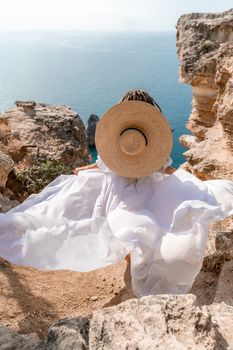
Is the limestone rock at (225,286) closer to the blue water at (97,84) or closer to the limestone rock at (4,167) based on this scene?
the limestone rock at (4,167)

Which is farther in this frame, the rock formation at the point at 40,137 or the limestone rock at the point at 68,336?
the rock formation at the point at 40,137

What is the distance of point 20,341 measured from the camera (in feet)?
8.08

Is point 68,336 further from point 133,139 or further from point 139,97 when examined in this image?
point 139,97

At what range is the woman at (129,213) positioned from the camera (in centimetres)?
381

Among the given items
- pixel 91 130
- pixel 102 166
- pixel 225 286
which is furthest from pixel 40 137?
pixel 91 130

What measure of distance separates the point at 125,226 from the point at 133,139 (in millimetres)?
1013

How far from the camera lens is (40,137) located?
10.3m

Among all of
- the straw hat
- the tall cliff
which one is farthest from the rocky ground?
the tall cliff

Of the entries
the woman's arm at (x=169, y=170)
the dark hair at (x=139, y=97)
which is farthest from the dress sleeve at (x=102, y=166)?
the dark hair at (x=139, y=97)

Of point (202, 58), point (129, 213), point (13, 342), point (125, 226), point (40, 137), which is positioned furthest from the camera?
point (202, 58)

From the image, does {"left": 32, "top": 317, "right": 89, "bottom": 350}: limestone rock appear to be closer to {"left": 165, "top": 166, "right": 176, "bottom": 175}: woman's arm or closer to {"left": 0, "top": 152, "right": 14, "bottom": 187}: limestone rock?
{"left": 165, "top": 166, "right": 176, "bottom": 175}: woman's arm

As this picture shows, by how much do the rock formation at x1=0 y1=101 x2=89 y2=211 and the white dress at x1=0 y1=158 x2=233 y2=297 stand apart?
15.5ft

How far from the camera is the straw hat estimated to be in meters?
4.15

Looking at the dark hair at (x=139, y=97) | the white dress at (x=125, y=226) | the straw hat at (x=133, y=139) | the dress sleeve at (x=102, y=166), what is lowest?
the white dress at (x=125, y=226)
